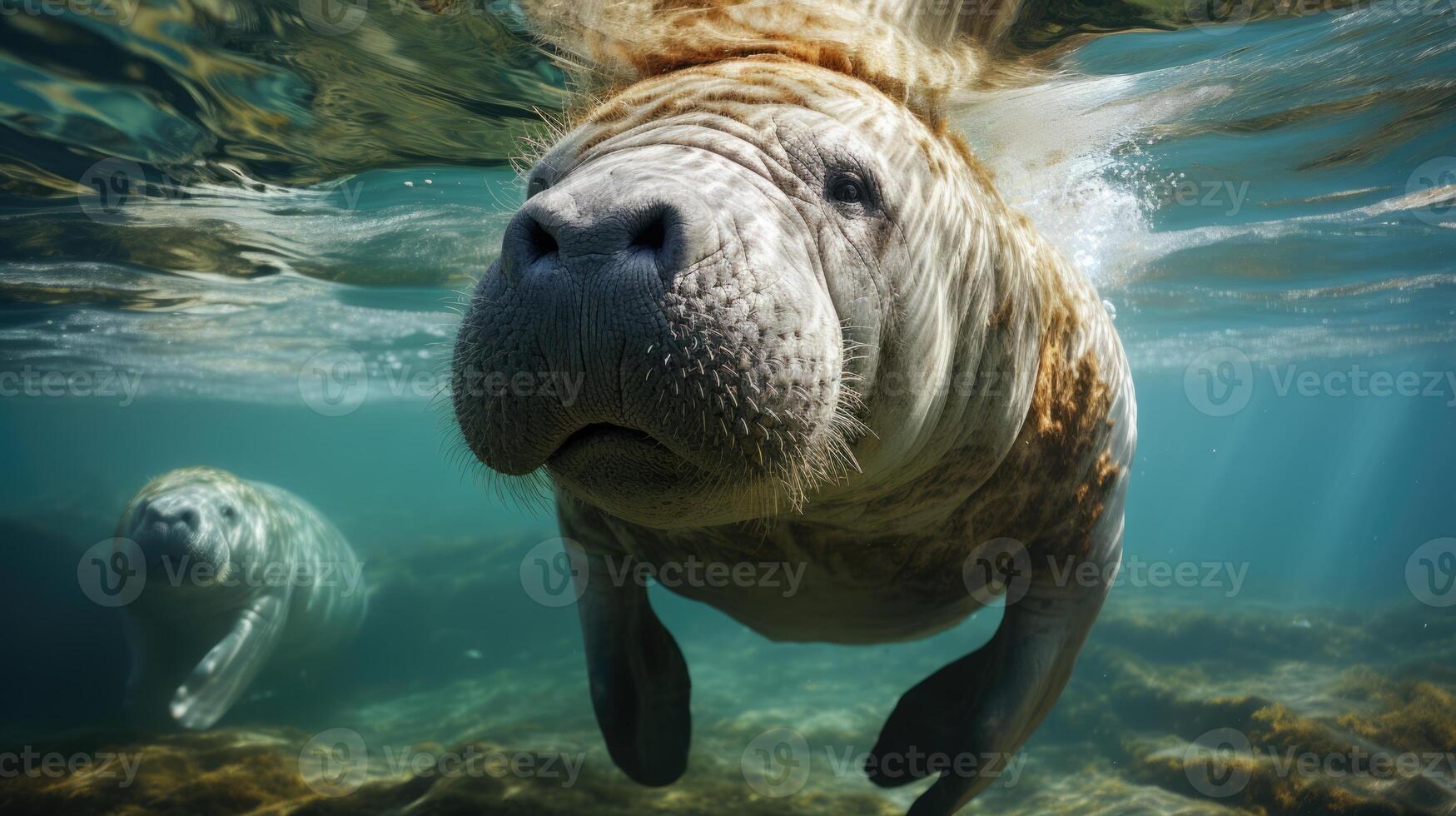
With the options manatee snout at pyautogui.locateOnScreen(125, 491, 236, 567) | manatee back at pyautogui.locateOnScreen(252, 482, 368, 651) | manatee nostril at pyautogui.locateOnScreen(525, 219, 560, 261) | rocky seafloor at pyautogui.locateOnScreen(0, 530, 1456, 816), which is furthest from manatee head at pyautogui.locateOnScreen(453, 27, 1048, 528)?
manatee back at pyautogui.locateOnScreen(252, 482, 368, 651)

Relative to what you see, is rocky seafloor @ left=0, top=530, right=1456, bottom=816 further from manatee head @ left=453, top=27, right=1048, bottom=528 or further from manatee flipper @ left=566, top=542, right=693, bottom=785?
manatee head @ left=453, top=27, right=1048, bottom=528

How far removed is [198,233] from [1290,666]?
19066mm

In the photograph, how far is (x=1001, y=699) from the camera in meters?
3.73

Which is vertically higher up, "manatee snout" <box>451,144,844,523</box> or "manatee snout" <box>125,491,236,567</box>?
"manatee snout" <box>451,144,844,523</box>

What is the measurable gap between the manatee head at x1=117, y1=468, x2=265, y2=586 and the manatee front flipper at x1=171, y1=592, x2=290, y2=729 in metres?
0.86

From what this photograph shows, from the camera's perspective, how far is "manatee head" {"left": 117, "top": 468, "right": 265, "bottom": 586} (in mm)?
9914

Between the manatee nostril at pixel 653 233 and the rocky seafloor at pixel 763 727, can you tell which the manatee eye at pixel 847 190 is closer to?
the manatee nostril at pixel 653 233

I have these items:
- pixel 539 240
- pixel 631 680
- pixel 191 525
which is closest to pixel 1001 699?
pixel 631 680

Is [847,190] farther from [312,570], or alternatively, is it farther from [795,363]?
[312,570]

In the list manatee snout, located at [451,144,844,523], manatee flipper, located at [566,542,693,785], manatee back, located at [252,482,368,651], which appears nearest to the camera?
manatee snout, located at [451,144,844,523]

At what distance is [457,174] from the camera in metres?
9.43

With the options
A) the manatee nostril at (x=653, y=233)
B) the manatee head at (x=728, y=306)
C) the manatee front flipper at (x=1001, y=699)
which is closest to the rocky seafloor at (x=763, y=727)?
the manatee front flipper at (x=1001, y=699)

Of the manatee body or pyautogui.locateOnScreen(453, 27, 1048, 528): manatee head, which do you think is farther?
the manatee body

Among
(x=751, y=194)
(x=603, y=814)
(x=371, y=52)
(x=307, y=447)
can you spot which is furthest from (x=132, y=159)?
(x=307, y=447)
